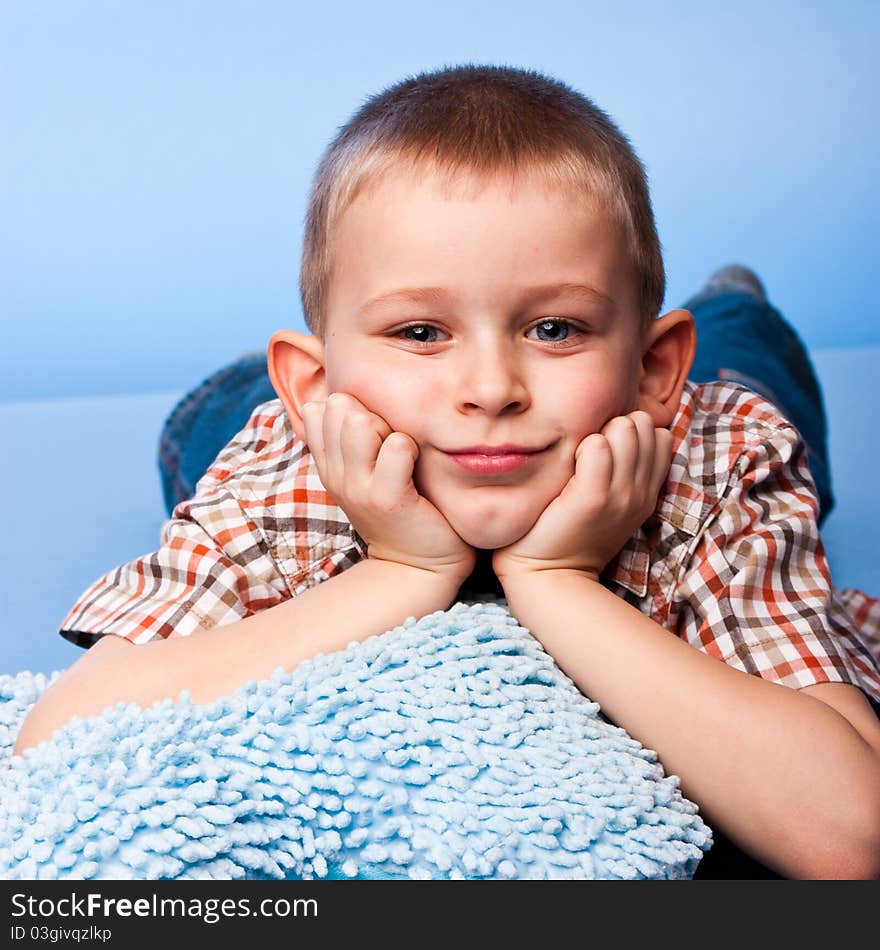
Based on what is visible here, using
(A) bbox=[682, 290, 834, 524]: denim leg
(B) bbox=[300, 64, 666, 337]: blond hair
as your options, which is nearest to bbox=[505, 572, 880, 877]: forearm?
Result: (B) bbox=[300, 64, 666, 337]: blond hair

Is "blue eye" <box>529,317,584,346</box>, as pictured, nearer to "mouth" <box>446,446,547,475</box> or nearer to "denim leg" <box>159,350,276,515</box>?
"mouth" <box>446,446,547,475</box>

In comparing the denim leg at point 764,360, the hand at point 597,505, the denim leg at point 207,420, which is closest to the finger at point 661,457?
the hand at point 597,505

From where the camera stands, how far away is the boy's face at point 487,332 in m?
0.97

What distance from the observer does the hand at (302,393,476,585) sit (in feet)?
3.33

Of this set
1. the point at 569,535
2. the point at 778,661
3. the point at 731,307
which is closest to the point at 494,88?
the point at 569,535

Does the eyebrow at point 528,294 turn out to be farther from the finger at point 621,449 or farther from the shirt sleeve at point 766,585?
the shirt sleeve at point 766,585

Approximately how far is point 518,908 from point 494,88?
2.30ft

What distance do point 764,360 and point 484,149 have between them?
4.15 feet

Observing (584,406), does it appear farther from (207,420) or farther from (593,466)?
(207,420)

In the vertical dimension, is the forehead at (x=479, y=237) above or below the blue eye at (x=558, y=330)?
above

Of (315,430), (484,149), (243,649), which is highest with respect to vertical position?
(484,149)

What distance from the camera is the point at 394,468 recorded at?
1009 mm

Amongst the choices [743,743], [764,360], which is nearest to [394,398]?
[743,743]

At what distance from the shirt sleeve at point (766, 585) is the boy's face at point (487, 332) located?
0.17 meters
